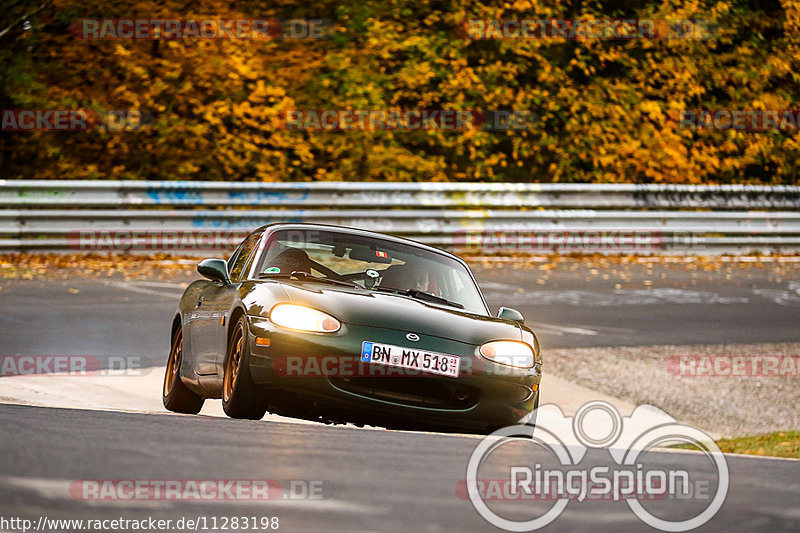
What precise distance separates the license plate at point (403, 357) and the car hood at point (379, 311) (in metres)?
0.12

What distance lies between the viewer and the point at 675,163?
24.0 m

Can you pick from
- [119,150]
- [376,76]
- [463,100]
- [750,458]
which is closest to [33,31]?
[119,150]

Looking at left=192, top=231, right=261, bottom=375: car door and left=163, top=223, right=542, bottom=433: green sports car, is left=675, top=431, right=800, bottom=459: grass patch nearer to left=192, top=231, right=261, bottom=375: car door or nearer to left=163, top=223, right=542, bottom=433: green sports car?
left=163, top=223, right=542, bottom=433: green sports car

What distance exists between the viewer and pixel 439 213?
19.7m

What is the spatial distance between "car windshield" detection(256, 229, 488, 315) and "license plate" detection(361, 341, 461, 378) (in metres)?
1.00

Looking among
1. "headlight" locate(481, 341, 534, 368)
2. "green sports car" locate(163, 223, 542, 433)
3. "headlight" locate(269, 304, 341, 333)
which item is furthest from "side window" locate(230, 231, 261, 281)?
"headlight" locate(481, 341, 534, 368)

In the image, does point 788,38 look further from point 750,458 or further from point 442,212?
point 750,458

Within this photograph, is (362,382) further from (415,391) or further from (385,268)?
(385,268)

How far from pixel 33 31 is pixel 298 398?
15861 mm

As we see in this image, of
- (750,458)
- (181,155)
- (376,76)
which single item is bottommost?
(750,458)

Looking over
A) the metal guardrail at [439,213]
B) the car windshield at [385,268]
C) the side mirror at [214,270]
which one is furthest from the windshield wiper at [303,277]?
the metal guardrail at [439,213]

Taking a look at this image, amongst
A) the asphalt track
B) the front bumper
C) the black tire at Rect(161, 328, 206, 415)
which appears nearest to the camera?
the asphalt track

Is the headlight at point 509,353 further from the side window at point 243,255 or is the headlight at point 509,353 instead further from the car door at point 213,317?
the side window at point 243,255

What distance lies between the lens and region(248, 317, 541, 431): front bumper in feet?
24.4
